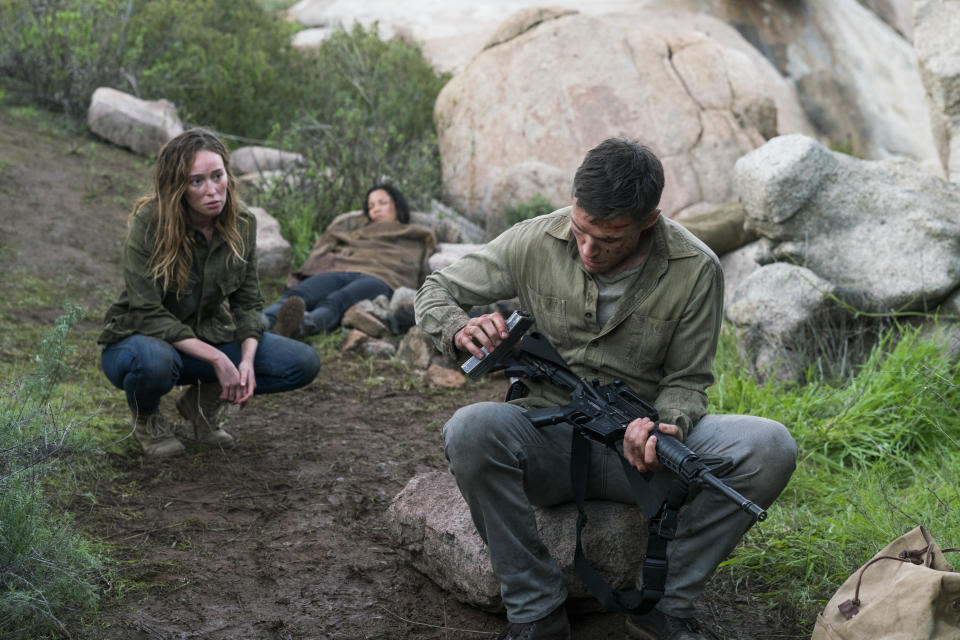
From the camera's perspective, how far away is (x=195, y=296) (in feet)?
14.9

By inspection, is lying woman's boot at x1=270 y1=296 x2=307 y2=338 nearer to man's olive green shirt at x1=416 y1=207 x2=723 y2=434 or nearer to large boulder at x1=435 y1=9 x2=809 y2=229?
man's olive green shirt at x1=416 y1=207 x2=723 y2=434

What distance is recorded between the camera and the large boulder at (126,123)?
32.3 ft

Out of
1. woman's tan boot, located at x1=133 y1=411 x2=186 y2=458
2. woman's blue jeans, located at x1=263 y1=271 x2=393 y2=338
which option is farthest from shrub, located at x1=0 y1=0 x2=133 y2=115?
woman's tan boot, located at x1=133 y1=411 x2=186 y2=458

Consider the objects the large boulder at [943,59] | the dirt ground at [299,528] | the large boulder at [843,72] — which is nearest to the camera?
the dirt ground at [299,528]

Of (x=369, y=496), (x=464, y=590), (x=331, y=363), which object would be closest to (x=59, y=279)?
(x=331, y=363)

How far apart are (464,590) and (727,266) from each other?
4.79 m

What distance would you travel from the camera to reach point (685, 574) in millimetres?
3055

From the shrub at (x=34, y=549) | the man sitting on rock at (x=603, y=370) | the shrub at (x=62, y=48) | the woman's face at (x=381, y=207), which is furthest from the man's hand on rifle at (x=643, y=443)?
the shrub at (x=62, y=48)

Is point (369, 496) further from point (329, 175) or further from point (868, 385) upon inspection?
point (329, 175)

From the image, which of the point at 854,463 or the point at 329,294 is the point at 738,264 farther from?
the point at 329,294

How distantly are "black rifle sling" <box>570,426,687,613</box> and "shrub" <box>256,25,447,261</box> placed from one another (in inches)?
236

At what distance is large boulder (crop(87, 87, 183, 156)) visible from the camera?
9.86 meters

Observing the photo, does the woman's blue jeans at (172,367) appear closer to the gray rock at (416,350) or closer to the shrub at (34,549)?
the shrub at (34,549)

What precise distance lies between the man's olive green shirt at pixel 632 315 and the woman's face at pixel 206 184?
1.46 meters
